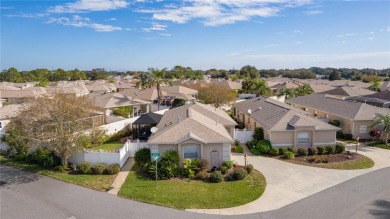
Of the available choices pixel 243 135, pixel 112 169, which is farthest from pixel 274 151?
pixel 112 169

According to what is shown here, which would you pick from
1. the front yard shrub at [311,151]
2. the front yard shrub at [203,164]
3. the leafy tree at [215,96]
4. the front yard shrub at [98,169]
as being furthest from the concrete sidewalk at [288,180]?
the leafy tree at [215,96]

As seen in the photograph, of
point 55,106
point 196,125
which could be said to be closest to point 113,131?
point 55,106

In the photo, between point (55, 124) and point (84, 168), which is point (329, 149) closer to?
point (84, 168)

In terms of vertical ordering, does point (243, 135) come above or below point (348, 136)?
above

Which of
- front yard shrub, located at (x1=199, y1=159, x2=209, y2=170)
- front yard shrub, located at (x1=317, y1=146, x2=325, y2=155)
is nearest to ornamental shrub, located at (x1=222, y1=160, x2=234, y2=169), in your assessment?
front yard shrub, located at (x1=199, y1=159, x2=209, y2=170)

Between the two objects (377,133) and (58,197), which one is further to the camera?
(377,133)

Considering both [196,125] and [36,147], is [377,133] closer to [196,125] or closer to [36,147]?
[196,125]

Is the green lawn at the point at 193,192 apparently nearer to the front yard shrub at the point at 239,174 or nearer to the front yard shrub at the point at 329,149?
the front yard shrub at the point at 239,174

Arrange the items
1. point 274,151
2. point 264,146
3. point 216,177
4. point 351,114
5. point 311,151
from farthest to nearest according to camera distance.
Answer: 1. point 351,114
2. point 264,146
3. point 274,151
4. point 311,151
5. point 216,177
